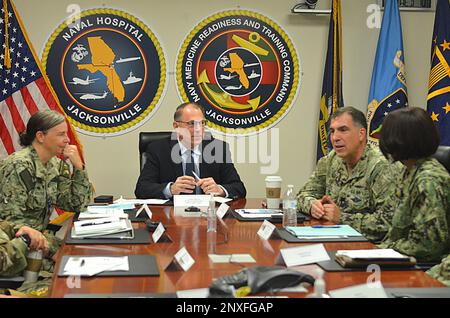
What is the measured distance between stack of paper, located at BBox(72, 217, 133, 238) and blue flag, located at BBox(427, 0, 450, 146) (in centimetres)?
261

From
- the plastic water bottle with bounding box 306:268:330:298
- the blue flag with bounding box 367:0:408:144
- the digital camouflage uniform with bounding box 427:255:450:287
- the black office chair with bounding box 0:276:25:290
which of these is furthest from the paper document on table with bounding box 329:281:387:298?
the blue flag with bounding box 367:0:408:144

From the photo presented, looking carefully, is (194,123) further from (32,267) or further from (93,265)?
(93,265)

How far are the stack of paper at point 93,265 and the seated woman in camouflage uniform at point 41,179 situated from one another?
97 cm

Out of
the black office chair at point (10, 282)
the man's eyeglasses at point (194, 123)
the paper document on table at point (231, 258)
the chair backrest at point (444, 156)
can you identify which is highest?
the man's eyeglasses at point (194, 123)

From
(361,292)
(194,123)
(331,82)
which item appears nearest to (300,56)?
(331,82)

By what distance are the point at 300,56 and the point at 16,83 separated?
7.43 ft

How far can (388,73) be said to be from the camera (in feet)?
15.3

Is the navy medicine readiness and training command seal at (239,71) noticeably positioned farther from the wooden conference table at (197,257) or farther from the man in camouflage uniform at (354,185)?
the wooden conference table at (197,257)

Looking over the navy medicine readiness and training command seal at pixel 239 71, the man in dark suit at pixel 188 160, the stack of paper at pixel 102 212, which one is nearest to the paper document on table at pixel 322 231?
the stack of paper at pixel 102 212

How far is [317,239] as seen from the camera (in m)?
2.37

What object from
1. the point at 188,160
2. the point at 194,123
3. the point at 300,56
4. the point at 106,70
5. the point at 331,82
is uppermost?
the point at 300,56

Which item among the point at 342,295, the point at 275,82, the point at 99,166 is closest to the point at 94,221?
the point at 342,295

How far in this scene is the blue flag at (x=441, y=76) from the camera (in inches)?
165

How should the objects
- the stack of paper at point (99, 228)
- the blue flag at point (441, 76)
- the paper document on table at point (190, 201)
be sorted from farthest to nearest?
the blue flag at point (441, 76) → the paper document on table at point (190, 201) → the stack of paper at point (99, 228)
